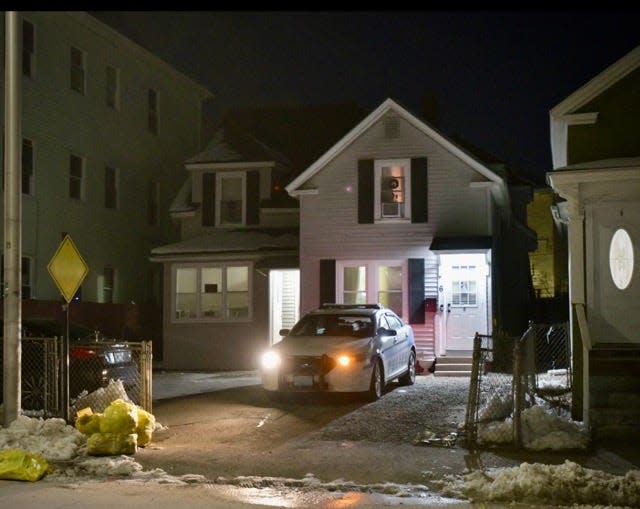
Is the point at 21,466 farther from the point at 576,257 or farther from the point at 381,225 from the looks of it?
the point at 381,225

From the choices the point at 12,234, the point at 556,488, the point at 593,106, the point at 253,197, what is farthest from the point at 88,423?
the point at 253,197

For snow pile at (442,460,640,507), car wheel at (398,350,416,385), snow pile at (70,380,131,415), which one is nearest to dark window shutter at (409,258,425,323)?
car wheel at (398,350,416,385)

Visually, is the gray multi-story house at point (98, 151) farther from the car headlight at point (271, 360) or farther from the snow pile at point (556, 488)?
the snow pile at point (556, 488)

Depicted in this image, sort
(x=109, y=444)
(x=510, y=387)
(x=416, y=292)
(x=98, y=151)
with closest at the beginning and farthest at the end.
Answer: (x=109, y=444), (x=510, y=387), (x=416, y=292), (x=98, y=151)

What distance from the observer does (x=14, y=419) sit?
460 inches

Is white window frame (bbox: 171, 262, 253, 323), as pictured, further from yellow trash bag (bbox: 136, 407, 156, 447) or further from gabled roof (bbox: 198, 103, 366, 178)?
yellow trash bag (bbox: 136, 407, 156, 447)

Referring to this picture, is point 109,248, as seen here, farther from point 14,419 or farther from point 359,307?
point 14,419

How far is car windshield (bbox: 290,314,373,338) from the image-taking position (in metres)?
16.3

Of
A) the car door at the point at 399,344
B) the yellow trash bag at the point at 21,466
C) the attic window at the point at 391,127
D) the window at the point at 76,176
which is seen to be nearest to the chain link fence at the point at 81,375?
the yellow trash bag at the point at 21,466

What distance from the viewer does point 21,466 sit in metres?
9.73

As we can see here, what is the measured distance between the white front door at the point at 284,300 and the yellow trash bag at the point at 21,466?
15.0 metres

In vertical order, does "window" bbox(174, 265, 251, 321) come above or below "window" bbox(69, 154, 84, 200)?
below

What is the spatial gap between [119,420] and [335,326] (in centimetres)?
643

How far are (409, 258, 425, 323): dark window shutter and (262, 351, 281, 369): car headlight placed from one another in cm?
748
